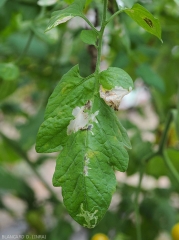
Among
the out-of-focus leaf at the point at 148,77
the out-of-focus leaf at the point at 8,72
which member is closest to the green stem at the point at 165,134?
the out-of-focus leaf at the point at 148,77

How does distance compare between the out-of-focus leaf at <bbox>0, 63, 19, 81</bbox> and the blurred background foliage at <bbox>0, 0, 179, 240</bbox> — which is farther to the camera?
the blurred background foliage at <bbox>0, 0, 179, 240</bbox>

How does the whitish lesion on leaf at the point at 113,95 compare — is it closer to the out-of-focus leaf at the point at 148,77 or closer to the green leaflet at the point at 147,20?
the green leaflet at the point at 147,20

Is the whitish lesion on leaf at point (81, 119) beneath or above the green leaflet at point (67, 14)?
beneath

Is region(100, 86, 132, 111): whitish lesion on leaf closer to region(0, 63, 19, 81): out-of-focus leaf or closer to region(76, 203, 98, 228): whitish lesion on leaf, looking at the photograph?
region(76, 203, 98, 228): whitish lesion on leaf

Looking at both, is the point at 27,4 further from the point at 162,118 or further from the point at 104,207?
the point at 104,207

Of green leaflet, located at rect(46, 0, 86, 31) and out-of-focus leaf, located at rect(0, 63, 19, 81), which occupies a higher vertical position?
green leaflet, located at rect(46, 0, 86, 31)

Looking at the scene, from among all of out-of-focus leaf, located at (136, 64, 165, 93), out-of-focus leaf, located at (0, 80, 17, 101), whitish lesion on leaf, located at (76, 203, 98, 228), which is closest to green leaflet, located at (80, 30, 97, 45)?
whitish lesion on leaf, located at (76, 203, 98, 228)

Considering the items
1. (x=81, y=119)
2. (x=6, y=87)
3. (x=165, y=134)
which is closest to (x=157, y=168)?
(x=165, y=134)

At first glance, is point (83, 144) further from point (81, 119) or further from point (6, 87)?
point (6, 87)
